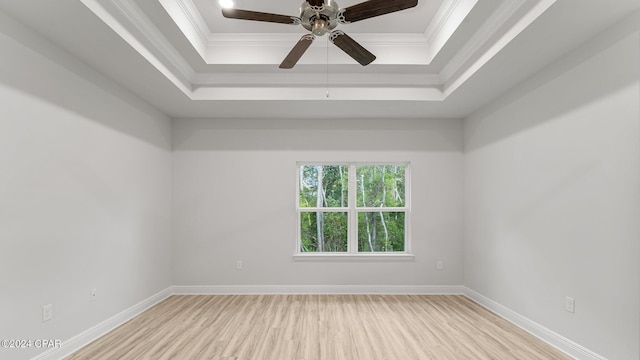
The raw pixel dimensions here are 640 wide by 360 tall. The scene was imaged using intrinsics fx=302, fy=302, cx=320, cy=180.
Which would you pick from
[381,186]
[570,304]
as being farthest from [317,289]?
[570,304]

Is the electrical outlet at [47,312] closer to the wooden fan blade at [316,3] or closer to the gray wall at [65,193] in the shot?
the gray wall at [65,193]

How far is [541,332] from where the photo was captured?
2.88 metres

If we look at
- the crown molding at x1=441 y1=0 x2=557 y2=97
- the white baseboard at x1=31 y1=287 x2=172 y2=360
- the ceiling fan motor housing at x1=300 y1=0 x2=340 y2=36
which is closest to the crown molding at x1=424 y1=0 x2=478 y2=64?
the crown molding at x1=441 y1=0 x2=557 y2=97

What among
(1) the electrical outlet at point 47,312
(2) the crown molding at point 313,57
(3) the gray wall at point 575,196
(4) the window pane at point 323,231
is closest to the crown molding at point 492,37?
(2) the crown molding at point 313,57

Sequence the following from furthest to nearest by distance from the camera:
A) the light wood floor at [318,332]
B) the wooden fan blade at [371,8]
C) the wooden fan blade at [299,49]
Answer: the light wood floor at [318,332]
the wooden fan blade at [299,49]
the wooden fan blade at [371,8]

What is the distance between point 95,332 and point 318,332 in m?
2.14

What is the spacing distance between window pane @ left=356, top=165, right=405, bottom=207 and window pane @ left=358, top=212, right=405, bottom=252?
169 millimetres

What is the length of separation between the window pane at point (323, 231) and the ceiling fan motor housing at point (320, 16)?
302cm

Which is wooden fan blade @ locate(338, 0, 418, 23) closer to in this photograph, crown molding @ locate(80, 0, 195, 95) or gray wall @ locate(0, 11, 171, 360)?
crown molding @ locate(80, 0, 195, 95)

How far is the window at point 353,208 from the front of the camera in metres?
4.61

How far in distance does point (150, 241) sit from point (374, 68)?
139 inches

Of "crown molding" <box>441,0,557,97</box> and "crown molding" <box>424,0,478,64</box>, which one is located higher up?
"crown molding" <box>424,0,478,64</box>

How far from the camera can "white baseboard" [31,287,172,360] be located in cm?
247

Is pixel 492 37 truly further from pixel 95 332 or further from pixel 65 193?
pixel 95 332
